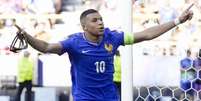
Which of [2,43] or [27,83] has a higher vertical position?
[2,43]

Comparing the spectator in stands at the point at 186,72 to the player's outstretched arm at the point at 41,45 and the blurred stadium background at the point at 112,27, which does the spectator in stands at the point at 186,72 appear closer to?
the blurred stadium background at the point at 112,27

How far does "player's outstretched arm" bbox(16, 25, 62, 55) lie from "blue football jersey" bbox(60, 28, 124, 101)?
5 cm

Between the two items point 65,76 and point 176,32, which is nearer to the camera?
point 176,32

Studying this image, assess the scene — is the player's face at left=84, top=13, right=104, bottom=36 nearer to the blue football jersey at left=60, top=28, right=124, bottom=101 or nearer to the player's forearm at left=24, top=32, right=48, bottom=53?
the blue football jersey at left=60, top=28, right=124, bottom=101

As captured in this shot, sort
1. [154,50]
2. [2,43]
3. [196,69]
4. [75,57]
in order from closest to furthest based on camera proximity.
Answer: [75,57], [196,69], [154,50], [2,43]

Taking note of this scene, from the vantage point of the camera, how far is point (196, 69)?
22.8 feet

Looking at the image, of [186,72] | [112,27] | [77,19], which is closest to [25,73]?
[77,19]

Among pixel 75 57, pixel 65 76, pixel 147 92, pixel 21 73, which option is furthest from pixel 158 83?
pixel 75 57

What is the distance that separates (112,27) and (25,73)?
1.41 meters

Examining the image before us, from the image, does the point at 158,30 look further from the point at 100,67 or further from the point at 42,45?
the point at 42,45

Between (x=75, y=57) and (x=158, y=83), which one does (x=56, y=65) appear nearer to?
(x=158, y=83)

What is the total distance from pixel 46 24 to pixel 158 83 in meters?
1.75

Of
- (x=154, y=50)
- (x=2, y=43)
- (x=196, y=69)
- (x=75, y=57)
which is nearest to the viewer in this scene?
(x=75, y=57)

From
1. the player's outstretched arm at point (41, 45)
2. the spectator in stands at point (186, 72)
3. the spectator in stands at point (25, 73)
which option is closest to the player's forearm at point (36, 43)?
the player's outstretched arm at point (41, 45)
